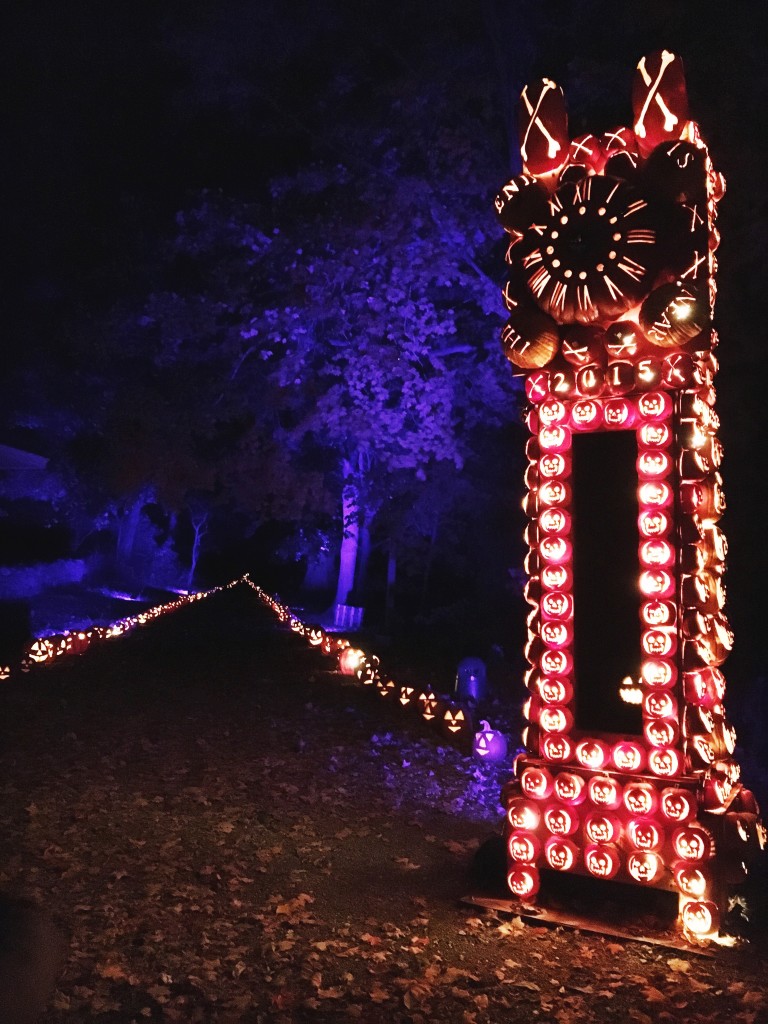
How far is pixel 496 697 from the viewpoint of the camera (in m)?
15.2

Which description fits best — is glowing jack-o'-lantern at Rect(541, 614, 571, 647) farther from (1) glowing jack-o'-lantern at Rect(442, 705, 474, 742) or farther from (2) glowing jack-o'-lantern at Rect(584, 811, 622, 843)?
(1) glowing jack-o'-lantern at Rect(442, 705, 474, 742)

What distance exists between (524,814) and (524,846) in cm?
21

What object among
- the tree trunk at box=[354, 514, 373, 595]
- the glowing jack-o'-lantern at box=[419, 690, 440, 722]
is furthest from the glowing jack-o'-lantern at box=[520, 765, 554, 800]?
the tree trunk at box=[354, 514, 373, 595]

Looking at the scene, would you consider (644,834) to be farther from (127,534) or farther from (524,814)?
(127,534)

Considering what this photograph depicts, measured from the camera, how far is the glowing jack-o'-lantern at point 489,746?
10578mm

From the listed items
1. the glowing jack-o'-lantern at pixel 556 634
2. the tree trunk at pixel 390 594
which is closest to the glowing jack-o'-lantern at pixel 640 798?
the glowing jack-o'-lantern at pixel 556 634

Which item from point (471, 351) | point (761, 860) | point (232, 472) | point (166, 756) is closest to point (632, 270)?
point (761, 860)

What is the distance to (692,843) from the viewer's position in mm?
5492

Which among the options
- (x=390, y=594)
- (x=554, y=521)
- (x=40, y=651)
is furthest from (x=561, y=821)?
(x=390, y=594)

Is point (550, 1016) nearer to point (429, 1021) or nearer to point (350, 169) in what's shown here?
point (429, 1021)

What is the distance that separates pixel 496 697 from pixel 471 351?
7.51 m

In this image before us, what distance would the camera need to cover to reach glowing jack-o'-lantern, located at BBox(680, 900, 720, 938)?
5.41m

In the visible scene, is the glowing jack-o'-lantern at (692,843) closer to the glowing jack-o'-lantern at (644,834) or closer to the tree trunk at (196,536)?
the glowing jack-o'-lantern at (644,834)

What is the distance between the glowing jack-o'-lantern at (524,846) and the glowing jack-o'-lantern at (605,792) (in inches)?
20.8
